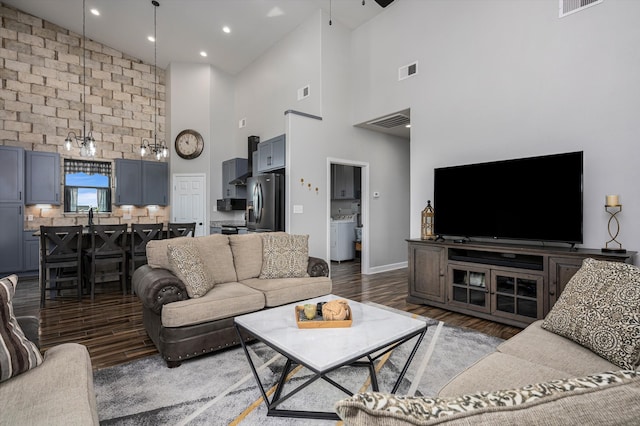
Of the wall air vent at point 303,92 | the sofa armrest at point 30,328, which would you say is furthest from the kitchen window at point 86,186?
the sofa armrest at point 30,328

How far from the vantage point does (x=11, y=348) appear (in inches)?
56.5

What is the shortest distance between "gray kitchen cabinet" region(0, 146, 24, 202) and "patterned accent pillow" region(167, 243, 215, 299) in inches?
204

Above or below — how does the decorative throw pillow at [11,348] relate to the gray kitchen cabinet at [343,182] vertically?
below

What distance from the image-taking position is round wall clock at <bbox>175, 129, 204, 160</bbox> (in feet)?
25.0

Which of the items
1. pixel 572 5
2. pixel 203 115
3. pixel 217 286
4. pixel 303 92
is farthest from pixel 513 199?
pixel 203 115

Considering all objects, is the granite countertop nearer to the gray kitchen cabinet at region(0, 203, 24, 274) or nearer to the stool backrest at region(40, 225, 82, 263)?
the stool backrest at region(40, 225, 82, 263)

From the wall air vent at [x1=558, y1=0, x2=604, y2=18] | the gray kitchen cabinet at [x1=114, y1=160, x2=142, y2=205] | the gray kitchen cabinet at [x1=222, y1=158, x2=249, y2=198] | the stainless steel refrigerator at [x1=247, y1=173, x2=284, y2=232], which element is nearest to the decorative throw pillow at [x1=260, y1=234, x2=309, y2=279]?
the stainless steel refrigerator at [x1=247, y1=173, x2=284, y2=232]

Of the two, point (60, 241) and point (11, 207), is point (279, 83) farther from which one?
point (11, 207)

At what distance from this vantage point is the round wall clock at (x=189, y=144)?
761cm

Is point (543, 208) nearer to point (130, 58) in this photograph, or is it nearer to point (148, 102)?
point (148, 102)

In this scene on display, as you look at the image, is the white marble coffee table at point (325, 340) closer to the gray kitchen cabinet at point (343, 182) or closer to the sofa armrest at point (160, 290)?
the sofa armrest at point (160, 290)

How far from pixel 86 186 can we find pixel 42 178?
780mm

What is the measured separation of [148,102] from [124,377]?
715 centimetres

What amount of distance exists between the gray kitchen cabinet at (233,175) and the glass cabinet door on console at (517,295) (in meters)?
5.58
